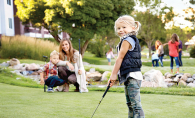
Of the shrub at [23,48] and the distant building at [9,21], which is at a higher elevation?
the distant building at [9,21]

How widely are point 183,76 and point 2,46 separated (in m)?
12.4

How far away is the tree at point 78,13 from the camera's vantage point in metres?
18.2

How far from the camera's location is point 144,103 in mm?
3967

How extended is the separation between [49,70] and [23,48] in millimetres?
11666

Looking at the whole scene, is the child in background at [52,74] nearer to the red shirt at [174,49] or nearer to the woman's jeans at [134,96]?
the woman's jeans at [134,96]

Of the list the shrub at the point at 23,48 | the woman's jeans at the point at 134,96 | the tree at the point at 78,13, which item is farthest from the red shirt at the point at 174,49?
the shrub at the point at 23,48

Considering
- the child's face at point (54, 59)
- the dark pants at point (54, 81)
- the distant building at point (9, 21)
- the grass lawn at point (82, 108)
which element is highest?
the distant building at point (9, 21)

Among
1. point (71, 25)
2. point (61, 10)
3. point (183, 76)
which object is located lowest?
point (183, 76)

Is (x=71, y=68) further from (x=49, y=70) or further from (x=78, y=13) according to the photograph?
(x=78, y=13)

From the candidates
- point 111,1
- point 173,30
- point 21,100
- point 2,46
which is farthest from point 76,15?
point 173,30

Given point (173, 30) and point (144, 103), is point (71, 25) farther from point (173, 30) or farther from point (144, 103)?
point (173, 30)

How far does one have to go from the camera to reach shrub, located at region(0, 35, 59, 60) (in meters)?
15.9

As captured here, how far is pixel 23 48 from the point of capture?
16.4 metres

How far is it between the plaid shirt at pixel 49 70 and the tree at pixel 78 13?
12893 millimetres
